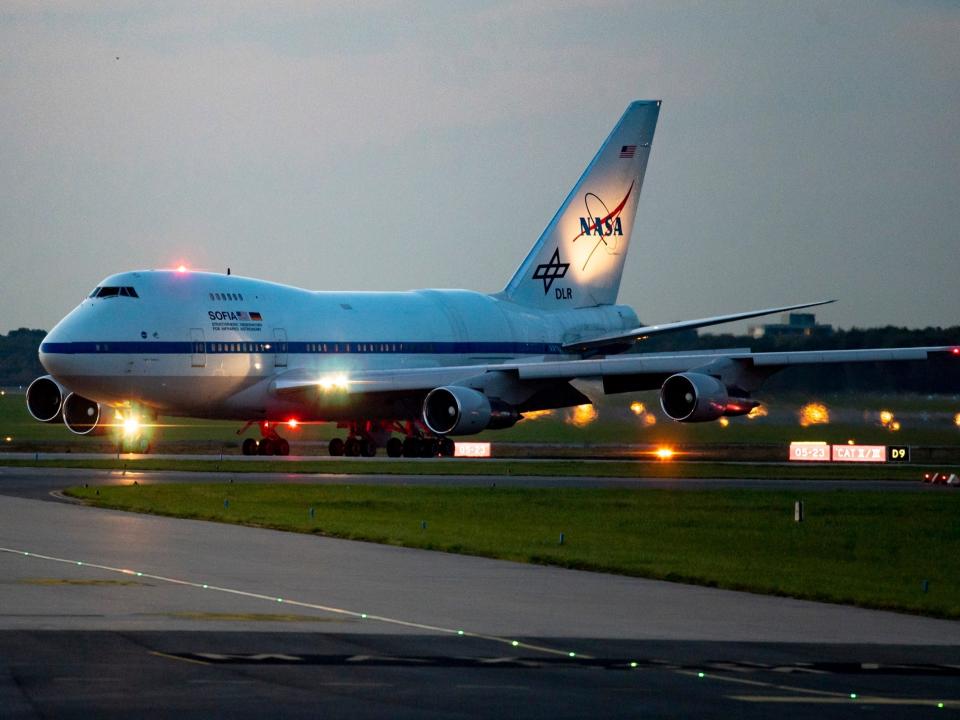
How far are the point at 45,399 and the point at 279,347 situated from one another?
27.2 ft

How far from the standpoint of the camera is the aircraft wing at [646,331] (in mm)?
59219

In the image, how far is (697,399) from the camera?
2029 inches

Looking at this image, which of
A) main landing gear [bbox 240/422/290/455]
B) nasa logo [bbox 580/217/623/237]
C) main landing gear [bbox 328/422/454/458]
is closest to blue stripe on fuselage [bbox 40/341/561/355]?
main landing gear [bbox 328/422/454/458]

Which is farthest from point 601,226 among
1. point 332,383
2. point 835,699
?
point 835,699

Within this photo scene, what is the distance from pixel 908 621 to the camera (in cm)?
1888

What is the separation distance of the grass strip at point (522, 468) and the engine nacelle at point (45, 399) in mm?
3674

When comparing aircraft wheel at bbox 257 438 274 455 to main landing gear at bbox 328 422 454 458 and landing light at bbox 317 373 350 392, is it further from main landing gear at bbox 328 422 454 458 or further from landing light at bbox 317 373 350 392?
landing light at bbox 317 373 350 392

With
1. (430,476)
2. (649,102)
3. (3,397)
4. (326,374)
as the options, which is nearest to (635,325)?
(649,102)

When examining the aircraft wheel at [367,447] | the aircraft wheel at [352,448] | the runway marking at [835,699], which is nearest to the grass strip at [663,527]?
the runway marking at [835,699]

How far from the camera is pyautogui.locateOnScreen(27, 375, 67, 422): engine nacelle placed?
5731 cm

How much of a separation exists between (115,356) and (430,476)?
11.2 m

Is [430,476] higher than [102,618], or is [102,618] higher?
[430,476]

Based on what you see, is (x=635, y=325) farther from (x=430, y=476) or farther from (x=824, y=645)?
(x=824, y=645)

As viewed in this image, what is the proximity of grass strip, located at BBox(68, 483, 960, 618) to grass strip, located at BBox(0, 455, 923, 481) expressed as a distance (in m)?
7.63
